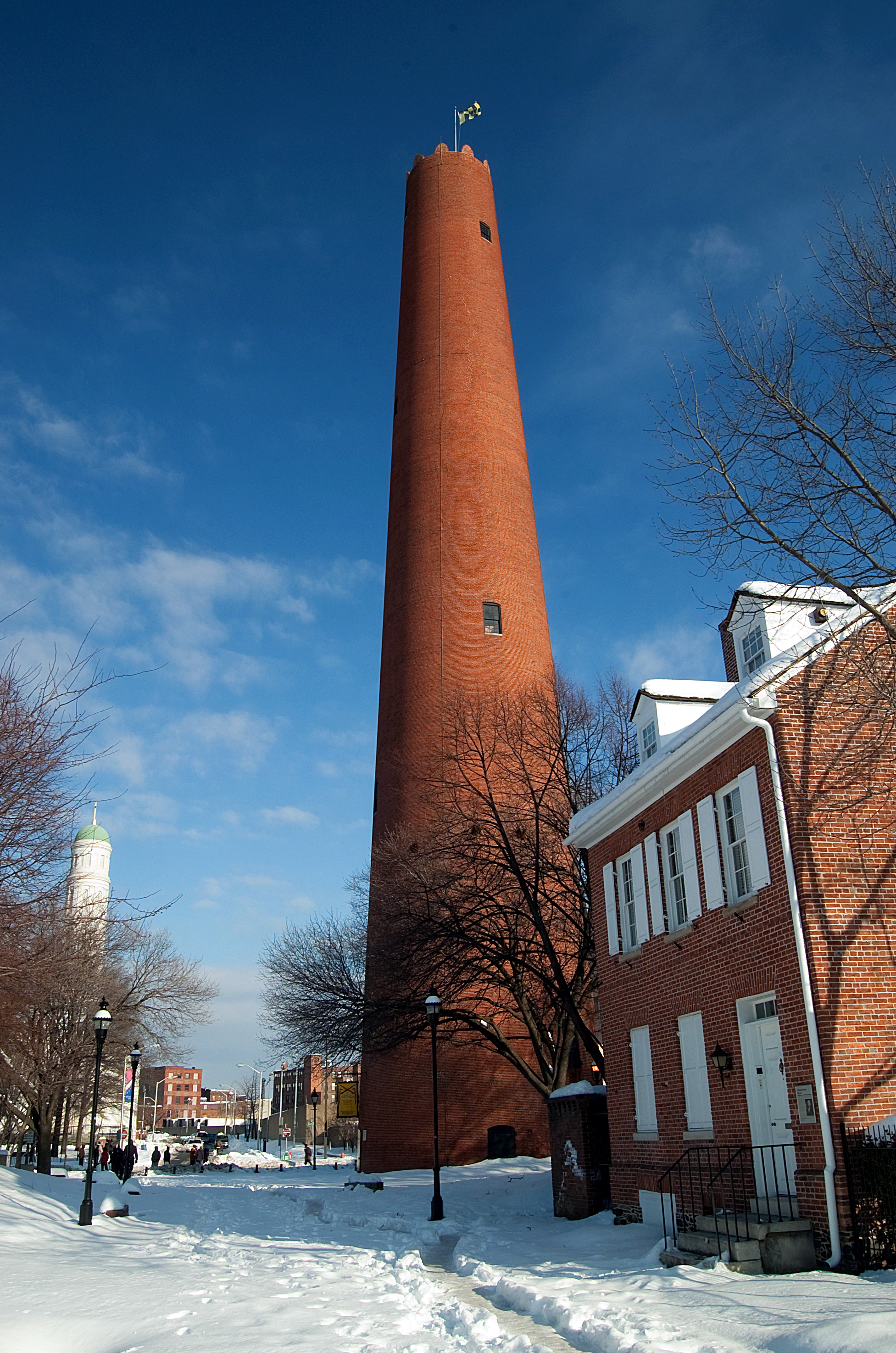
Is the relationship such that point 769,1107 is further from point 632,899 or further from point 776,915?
point 632,899

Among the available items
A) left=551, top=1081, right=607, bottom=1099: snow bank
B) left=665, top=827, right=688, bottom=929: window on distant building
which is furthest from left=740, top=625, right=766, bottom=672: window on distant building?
left=551, top=1081, right=607, bottom=1099: snow bank

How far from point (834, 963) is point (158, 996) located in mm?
35279

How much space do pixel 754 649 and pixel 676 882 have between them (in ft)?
12.8

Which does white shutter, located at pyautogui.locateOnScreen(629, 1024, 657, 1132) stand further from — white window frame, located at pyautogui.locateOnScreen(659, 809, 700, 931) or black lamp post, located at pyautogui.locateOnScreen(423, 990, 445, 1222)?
black lamp post, located at pyautogui.locateOnScreen(423, 990, 445, 1222)

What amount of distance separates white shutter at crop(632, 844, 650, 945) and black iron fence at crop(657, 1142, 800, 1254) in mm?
3424

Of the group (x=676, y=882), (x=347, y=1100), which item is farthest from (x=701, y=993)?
(x=347, y=1100)

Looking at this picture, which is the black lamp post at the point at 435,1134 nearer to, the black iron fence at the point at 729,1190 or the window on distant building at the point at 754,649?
the black iron fence at the point at 729,1190

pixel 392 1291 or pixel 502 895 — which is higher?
pixel 502 895

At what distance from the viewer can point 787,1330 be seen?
8727mm

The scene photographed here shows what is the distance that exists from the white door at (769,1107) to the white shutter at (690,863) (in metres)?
2.08

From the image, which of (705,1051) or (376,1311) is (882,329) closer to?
(705,1051)

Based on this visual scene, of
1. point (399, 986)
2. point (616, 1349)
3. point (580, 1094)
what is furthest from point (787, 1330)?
point (399, 986)

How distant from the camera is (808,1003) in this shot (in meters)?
12.6

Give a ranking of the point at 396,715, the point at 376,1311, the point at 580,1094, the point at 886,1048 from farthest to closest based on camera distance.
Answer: the point at 396,715, the point at 580,1094, the point at 886,1048, the point at 376,1311
